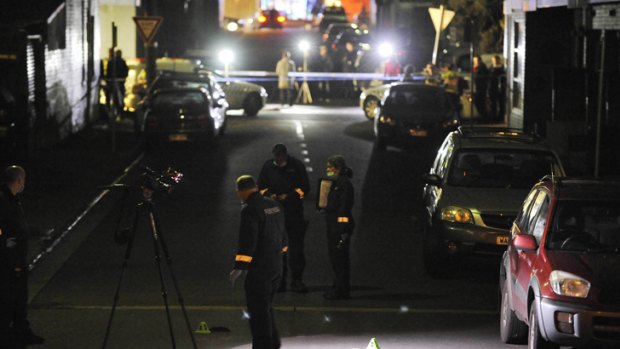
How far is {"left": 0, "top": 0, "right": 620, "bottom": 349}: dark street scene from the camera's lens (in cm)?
1156

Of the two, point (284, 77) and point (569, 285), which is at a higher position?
point (284, 77)

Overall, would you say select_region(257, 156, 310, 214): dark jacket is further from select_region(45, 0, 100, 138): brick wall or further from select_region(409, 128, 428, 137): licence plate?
select_region(45, 0, 100, 138): brick wall

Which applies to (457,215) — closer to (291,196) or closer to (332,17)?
(291,196)

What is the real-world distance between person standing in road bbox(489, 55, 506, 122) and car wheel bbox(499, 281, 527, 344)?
25.3m

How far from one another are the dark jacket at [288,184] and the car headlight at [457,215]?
1.75 metres

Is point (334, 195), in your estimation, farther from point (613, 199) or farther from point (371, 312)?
point (613, 199)

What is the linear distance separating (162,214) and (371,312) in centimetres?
797

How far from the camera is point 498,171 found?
17062mm

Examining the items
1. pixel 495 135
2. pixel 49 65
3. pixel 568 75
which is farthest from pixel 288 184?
pixel 49 65

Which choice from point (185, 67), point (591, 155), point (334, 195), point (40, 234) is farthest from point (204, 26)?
point (334, 195)

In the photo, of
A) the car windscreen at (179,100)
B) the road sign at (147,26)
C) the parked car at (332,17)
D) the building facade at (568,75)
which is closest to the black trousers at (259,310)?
the building facade at (568,75)

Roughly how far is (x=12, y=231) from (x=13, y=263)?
29cm

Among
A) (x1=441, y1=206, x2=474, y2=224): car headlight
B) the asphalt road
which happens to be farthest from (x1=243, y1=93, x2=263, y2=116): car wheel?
(x1=441, y1=206, x2=474, y2=224): car headlight

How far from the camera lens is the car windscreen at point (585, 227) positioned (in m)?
11.1
